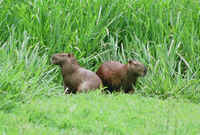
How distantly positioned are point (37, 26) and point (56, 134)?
413 cm

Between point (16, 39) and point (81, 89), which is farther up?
point (16, 39)

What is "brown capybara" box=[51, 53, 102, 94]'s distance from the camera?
26.4ft

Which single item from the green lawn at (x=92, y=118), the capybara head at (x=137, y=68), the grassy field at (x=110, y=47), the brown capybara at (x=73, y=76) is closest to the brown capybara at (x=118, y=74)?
the capybara head at (x=137, y=68)

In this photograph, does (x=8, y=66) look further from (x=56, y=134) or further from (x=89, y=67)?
(x=89, y=67)

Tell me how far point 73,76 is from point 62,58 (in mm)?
357

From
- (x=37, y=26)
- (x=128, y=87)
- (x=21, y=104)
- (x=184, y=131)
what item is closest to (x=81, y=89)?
(x=128, y=87)

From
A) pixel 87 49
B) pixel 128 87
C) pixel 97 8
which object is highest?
pixel 97 8

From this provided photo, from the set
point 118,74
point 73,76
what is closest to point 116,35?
point 118,74

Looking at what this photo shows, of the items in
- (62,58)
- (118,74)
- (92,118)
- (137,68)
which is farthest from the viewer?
(118,74)

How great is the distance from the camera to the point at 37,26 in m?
8.70

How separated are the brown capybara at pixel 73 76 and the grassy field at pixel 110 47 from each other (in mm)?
197

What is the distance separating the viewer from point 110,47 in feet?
30.4

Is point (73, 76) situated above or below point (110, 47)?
below

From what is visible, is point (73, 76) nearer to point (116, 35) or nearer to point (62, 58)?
point (62, 58)
